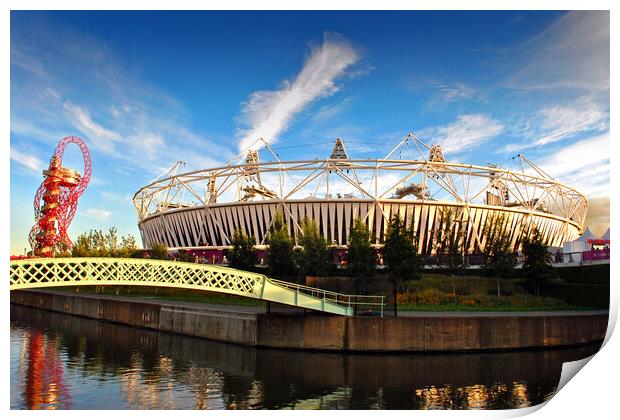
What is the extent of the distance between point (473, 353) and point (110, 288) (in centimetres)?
4023

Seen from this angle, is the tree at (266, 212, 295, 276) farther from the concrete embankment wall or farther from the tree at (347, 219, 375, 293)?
the concrete embankment wall

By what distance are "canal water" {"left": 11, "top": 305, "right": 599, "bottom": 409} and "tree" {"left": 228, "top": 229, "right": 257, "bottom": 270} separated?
1841cm

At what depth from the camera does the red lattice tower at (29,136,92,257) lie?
223ft

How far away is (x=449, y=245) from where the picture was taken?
47.9 meters

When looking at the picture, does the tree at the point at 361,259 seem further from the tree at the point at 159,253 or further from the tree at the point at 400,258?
the tree at the point at 159,253

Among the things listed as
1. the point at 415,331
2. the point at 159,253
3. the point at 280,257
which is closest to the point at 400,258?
the point at 415,331

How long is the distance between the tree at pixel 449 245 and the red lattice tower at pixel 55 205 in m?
48.6

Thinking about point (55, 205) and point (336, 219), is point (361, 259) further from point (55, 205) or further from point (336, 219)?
point (55, 205)

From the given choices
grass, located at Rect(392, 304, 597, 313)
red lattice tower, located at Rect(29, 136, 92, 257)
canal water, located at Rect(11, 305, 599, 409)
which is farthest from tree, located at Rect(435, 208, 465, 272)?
red lattice tower, located at Rect(29, 136, 92, 257)

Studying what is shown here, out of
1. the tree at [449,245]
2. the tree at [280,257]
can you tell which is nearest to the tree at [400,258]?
the tree at [449,245]

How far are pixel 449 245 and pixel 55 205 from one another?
54684mm

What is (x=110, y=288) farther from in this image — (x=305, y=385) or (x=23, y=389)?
(x=305, y=385)

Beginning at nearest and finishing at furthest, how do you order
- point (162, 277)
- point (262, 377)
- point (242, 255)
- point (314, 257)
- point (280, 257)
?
point (262, 377) → point (162, 277) → point (314, 257) → point (280, 257) → point (242, 255)
